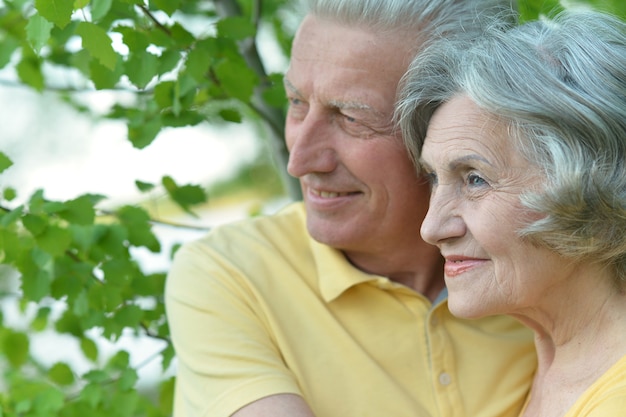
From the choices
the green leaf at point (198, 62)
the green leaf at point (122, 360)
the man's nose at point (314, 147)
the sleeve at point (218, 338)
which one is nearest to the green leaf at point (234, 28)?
the green leaf at point (198, 62)

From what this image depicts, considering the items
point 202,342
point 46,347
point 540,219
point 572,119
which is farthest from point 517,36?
point 46,347

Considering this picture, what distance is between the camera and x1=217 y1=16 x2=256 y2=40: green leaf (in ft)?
8.74

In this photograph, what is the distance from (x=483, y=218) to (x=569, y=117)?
293 mm

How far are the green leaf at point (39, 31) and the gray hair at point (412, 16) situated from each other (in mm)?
757

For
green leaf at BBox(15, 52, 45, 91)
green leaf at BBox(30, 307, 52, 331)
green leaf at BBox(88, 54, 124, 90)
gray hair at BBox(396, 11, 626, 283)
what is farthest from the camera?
green leaf at BBox(15, 52, 45, 91)

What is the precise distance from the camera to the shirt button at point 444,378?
94.5 inches

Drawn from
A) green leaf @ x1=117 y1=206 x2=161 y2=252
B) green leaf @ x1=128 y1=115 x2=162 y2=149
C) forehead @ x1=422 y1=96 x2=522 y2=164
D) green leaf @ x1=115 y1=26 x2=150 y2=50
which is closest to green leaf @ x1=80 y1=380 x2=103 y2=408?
green leaf @ x1=117 y1=206 x2=161 y2=252

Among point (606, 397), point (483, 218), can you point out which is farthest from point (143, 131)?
point (606, 397)

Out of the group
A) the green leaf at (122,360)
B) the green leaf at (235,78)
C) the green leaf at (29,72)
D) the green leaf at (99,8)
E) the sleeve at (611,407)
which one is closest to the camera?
the sleeve at (611,407)

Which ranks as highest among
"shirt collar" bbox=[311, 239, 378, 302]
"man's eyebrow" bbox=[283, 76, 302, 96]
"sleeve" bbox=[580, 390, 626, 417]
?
"man's eyebrow" bbox=[283, 76, 302, 96]

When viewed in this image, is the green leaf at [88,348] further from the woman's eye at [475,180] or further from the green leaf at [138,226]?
the woman's eye at [475,180]

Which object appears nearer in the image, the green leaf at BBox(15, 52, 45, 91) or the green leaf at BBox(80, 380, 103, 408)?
the green leaf at BBox(80, 380, 103, 408)

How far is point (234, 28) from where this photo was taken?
268 cm

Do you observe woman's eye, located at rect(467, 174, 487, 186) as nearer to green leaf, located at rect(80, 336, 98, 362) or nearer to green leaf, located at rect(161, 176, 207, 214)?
green leaf, located at rect(161, 176, 207, 214)
